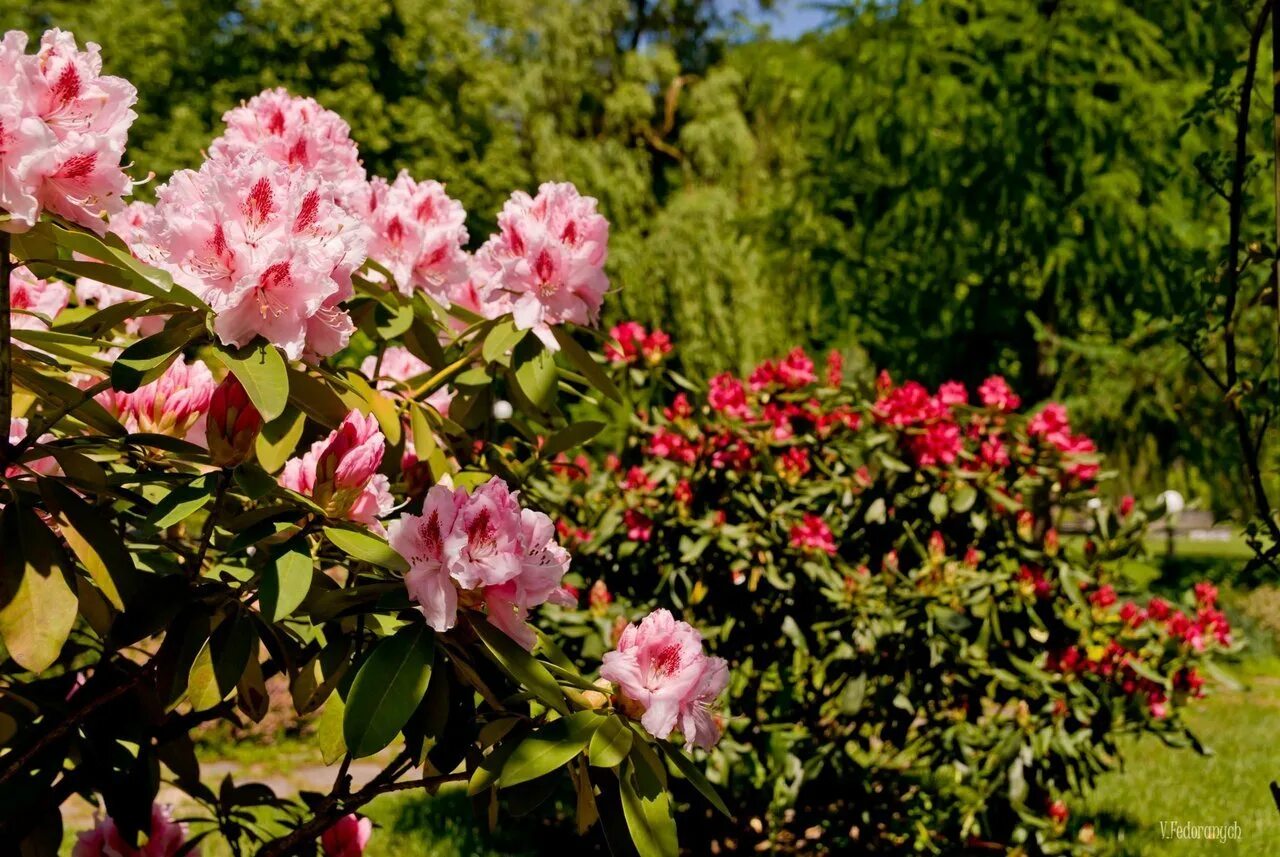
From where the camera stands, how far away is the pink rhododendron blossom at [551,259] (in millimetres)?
1665

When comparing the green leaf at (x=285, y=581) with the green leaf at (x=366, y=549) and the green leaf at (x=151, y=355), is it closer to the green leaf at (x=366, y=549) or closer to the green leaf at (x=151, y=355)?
the green leaf at (x=366, y=549)

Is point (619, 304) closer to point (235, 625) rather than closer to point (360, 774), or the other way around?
point (360, 774)

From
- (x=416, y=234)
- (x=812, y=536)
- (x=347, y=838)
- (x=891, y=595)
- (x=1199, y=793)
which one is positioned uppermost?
A: (x=416, y=234)

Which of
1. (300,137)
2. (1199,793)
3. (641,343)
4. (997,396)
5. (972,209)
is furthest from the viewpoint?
(972,209)

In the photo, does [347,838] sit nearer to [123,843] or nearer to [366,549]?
[123,843]

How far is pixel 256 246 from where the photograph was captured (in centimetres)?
124

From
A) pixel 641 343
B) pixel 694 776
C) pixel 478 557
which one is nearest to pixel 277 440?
pixel 478 557

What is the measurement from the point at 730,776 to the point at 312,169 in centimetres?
241

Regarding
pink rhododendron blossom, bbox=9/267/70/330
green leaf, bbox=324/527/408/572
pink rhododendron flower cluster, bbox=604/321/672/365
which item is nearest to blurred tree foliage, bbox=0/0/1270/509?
pink rhododendron flower cluster, bbox=604/321/672/365

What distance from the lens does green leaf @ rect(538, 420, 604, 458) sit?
1892 mm

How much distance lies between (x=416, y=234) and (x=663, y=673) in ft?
3.14

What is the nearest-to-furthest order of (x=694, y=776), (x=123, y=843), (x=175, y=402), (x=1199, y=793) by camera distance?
(x=694, y=776)
(x=175, y=402)
(x=123, y=843)
(x=1199, y=793)

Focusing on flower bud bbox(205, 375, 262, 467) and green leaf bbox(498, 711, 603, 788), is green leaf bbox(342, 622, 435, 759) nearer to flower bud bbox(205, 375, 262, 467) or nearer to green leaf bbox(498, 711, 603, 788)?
green leaf bbox(498, 711, 603, 788)

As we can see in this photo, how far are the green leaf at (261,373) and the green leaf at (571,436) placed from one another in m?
0.73
